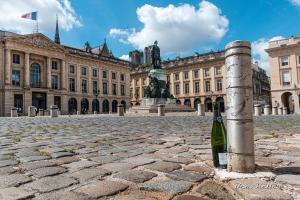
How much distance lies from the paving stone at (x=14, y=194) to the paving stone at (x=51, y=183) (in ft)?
0.35

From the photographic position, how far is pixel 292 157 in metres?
3.42

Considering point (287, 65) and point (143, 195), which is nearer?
point (143, 195)

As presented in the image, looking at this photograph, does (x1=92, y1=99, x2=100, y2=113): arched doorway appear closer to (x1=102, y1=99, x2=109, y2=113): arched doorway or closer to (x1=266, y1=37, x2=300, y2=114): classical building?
(x1=102, y1=99, x2=109, y2=113): arched doorway

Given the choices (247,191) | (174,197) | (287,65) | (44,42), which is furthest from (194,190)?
(44,42)

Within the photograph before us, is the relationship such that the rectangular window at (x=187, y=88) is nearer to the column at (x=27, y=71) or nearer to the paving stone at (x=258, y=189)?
the column at (x=27, y=71)

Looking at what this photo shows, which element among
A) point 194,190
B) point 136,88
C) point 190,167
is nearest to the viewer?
point 194,190

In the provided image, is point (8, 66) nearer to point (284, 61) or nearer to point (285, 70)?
point (284, 61)

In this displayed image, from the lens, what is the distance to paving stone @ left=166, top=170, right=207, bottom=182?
2.48 meters

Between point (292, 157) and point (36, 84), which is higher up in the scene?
point (36, 84)

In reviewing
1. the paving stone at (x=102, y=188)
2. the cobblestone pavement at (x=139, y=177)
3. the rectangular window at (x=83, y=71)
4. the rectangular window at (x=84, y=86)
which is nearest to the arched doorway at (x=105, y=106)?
the rectangular window at (x=84, y=86)

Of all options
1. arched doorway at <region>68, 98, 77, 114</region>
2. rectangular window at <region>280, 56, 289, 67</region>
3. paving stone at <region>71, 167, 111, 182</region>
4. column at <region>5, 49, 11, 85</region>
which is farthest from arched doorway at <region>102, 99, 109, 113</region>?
paving stone at <region>71, 167, 111, 182</region>

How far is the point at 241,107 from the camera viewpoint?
2484 mm

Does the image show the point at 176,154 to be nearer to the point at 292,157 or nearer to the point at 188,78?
the point at 292,157

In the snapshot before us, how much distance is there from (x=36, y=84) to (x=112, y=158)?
4473 centimetres
